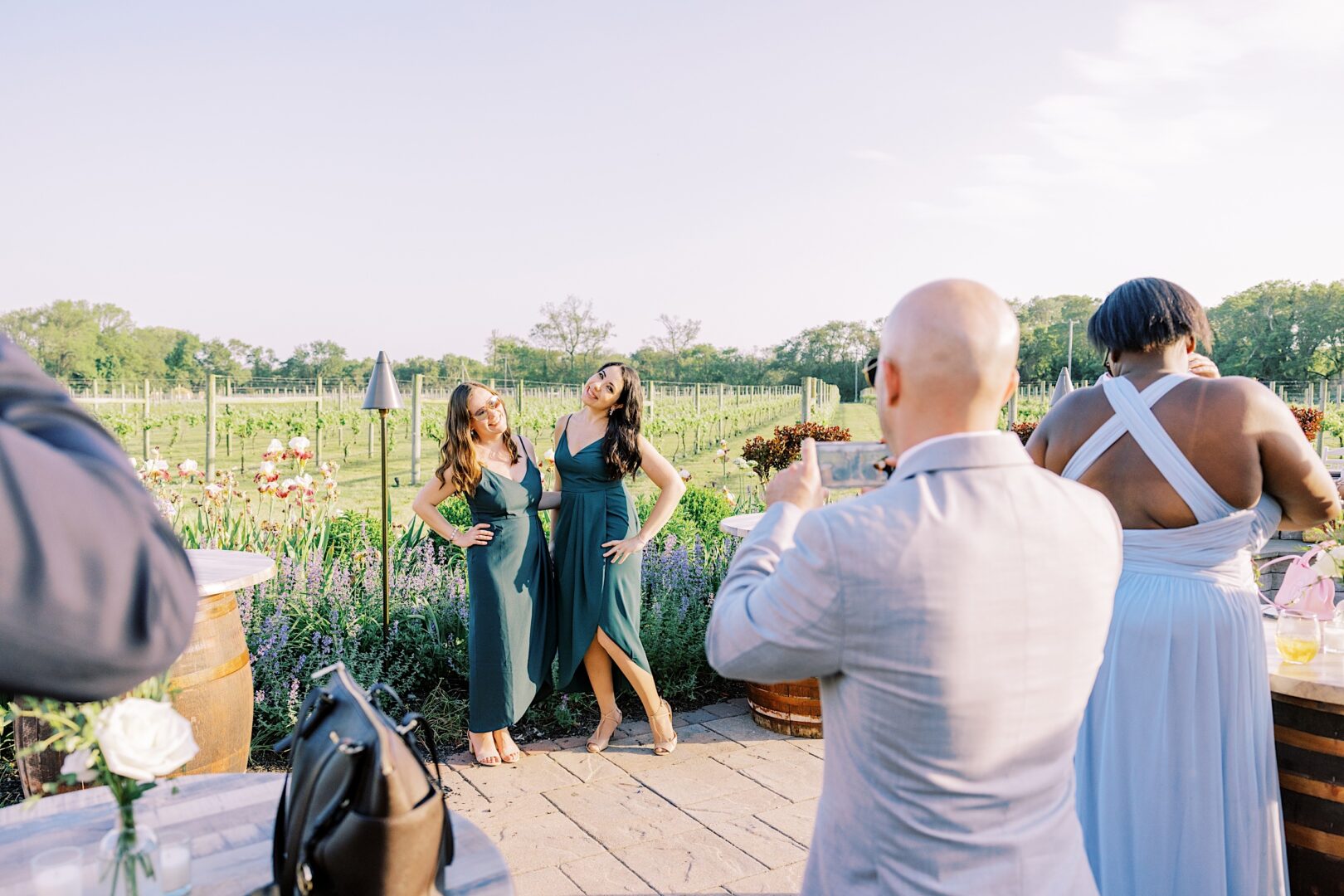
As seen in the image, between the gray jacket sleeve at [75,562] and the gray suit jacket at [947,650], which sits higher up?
the gray jacket sleeve at [75,562]

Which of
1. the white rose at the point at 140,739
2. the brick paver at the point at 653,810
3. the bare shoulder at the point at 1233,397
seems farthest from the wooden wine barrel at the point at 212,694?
the bare shoulder at the point at 1233,397

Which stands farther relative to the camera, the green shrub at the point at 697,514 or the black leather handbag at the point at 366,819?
the green shrub at the point at 697,514

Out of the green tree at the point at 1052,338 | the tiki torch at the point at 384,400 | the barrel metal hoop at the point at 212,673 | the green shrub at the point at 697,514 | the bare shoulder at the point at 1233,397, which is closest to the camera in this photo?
the bare shoulder at the point at 1233,397

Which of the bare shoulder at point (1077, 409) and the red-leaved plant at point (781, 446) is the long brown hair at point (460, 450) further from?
the red-leaved plant at point (781, 446)

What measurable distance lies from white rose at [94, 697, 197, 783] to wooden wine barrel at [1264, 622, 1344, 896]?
2.36m

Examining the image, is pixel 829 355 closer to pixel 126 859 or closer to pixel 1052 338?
pixel 1052 338

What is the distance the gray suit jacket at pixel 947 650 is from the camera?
1.20 meters

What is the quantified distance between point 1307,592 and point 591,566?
8.71ft

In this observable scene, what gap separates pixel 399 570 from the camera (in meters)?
5.55

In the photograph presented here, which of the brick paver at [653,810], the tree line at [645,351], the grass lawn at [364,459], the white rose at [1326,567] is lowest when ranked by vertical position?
the grass lawn at [364,459]

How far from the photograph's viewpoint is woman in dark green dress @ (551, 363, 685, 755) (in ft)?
13.4

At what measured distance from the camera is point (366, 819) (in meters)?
1.20

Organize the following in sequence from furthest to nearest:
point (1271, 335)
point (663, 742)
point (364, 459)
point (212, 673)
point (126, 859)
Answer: point (1271, 335), point (364, 459), point (663, 742), point (212, 673), point (126, 859)

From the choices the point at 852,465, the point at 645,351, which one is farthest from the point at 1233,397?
the point at 645,351
